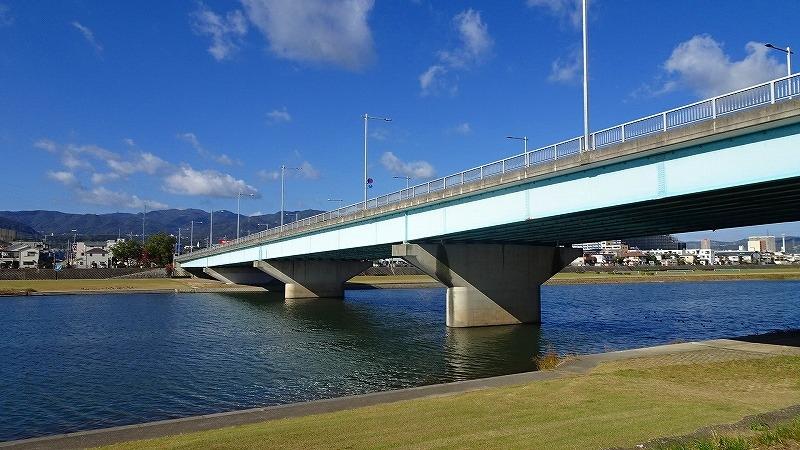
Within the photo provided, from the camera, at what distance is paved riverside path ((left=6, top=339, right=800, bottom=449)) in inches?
597

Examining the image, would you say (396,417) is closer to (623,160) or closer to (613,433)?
(613,433)

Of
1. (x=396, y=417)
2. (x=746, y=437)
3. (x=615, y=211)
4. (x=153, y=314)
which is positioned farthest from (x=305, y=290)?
(x=746, y=437)

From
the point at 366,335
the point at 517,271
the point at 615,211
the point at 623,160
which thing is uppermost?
the point at 623,160

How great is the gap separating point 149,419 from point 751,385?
766 inches

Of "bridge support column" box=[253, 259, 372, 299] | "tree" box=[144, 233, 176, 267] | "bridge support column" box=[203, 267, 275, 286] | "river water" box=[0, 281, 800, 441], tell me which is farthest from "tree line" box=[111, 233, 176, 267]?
"river water" box=[0, 281, 800, 441]

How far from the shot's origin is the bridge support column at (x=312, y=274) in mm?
87375

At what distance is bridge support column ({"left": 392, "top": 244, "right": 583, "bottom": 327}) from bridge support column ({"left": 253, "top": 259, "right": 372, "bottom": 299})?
43.5 meters

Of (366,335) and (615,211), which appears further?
(366,335)

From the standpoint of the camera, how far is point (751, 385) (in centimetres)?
1828

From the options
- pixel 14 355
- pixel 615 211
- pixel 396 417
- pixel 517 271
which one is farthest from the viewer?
pixel 517 271

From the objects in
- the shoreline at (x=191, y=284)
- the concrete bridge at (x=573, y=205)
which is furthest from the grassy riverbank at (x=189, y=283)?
the concrete bridge at (x=573, y=205)

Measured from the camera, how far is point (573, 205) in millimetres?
28812

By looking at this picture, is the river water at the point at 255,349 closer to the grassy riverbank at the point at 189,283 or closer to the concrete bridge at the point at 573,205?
the concrete bridge at the point at 573,205

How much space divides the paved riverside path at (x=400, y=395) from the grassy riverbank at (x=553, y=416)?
1.01 meters
